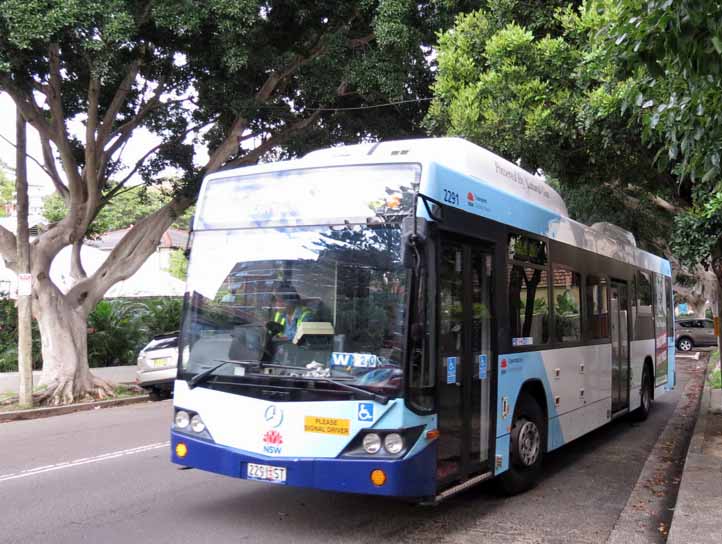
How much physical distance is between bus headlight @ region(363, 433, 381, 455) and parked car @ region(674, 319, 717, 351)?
31226 millimetres

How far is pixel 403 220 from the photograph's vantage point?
210 inches

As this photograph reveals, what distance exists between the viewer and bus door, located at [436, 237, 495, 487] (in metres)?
5.80

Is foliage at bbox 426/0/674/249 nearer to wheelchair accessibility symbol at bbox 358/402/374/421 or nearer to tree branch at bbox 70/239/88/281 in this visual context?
wheelchair accessibility symbol at bbox 358/402/374/421

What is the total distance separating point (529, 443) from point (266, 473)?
2.98 metres

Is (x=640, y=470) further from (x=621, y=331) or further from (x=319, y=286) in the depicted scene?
(x=319, y=286)

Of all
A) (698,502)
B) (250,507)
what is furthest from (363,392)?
(698,502)

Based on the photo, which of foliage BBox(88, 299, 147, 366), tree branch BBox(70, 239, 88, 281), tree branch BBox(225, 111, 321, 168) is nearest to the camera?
tree branch BBox(70, 239, 88, 281)

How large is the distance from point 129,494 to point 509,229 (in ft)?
14.8

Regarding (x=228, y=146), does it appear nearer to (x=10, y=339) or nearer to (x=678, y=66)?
(x=10, y=339)

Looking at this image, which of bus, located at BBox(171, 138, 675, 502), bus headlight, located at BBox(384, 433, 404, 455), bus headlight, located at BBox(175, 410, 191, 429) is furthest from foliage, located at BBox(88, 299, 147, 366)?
bus headlight, located at BBox(384, 433, 404, 455)

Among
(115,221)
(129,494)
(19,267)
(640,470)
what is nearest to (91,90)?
(19,267)

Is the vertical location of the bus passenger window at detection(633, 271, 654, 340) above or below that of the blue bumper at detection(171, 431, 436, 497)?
above

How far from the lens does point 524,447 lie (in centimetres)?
715

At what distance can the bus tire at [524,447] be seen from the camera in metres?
6.98
